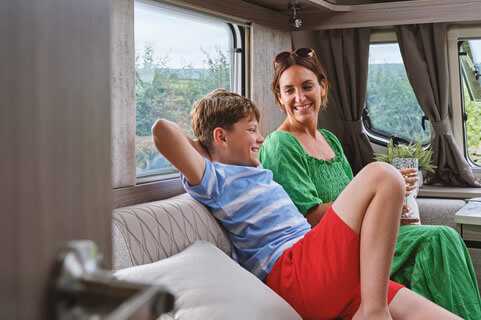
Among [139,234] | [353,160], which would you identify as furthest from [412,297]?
[353,160]

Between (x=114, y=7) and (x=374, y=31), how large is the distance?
213 centimetres

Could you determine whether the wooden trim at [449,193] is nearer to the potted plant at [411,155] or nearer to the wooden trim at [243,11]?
the potted plant at [411,155]

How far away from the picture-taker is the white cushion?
1.36 m

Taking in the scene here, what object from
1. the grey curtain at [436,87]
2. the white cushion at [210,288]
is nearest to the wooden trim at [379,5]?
the grey curtain at [436,87]

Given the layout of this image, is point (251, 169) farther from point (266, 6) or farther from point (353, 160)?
point (353, 160)

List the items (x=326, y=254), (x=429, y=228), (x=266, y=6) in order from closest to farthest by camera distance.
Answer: (x=326, y=254), (x=429, y=228), (x=266, y=6)

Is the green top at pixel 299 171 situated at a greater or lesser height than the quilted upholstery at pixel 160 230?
greater

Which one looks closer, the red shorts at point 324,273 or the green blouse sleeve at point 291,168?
the red shorts at point 324,273

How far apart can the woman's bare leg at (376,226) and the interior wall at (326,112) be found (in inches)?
79.5

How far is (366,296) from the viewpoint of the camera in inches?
60.6

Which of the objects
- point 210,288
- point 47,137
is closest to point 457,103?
point 210,288

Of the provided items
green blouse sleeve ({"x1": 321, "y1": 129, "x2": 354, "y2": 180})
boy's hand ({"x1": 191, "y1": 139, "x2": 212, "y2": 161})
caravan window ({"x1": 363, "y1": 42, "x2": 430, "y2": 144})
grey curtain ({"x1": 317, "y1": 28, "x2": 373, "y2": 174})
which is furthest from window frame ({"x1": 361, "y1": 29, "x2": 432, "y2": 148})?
boy's hand ({"x1": 191, "y1": 139, "x2": 212, "y2": 161})

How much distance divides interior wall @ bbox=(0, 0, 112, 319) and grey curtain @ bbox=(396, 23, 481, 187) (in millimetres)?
3183

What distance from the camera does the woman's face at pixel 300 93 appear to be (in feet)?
8.09
